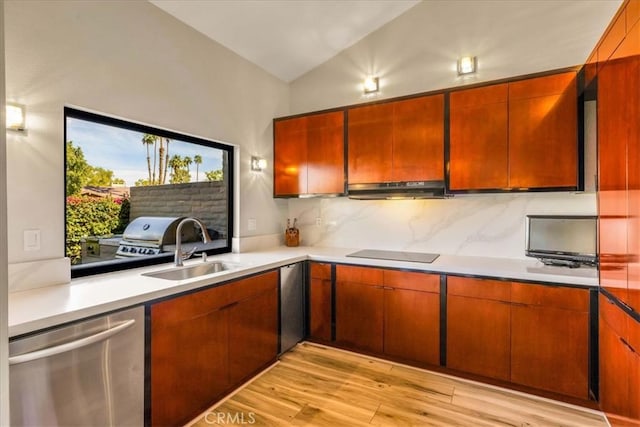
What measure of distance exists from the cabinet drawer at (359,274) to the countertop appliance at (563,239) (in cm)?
120

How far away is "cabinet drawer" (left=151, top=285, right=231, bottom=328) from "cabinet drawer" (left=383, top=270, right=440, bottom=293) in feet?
4.23

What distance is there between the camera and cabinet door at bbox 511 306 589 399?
80.9 inches

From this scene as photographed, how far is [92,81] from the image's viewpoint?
1.96 m

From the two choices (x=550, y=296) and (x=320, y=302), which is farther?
(x=320, y=302)

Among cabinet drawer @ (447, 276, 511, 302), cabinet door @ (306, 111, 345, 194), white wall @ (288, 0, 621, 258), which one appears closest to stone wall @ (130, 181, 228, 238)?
cabinet door @ (306, 111, 345, 194)

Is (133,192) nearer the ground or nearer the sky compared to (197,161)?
nearer the ground

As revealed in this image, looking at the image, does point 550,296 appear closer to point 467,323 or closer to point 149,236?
point 467,323

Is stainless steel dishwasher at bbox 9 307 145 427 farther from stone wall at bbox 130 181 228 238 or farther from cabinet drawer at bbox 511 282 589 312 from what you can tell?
cabinet drawer at bbox 511 282 589 312

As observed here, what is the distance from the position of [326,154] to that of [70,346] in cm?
247

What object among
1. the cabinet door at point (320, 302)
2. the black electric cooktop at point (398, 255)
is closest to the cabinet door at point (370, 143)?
the black electric cooktop at point (398, 255)

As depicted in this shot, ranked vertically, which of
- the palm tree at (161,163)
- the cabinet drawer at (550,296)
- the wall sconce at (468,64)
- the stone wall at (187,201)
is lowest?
the cabinet drawer at (550,296)

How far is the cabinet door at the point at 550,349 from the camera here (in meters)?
2.05

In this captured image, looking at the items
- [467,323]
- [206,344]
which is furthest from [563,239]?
[206,344]

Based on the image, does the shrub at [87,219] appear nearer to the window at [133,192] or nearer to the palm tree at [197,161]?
the window at [133,192]
